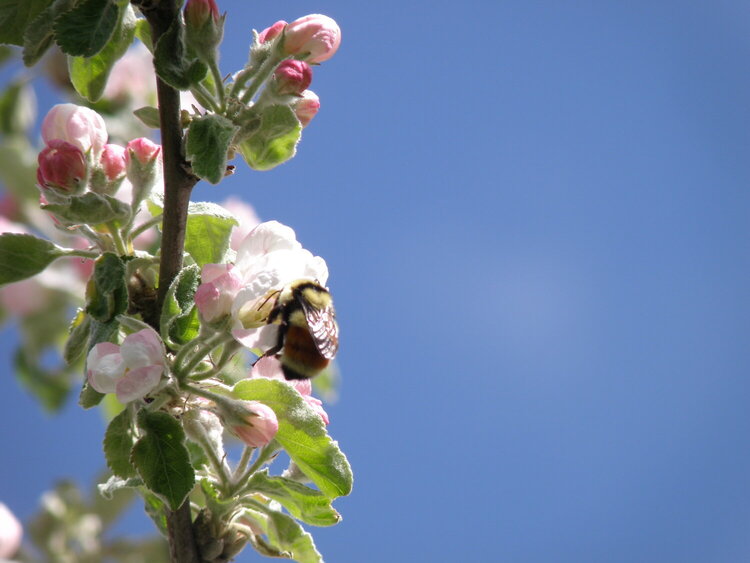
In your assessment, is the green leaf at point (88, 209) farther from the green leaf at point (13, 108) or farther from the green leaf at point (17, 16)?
the green leaf at point (13, 108)

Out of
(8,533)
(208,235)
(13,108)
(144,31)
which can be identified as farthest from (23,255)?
(13,108)

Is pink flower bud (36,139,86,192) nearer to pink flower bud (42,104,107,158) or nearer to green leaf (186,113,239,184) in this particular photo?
pink flower bud (42,104,107,158)

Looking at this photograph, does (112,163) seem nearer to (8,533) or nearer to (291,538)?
(291,538)

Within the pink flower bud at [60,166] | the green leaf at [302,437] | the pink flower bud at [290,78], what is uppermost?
the pink flower bud at [290,78]

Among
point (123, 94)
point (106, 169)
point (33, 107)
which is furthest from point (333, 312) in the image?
point (33, 107)

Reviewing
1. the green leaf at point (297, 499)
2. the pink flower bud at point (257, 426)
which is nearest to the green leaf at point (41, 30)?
the pink flower bud at point (257, 426)

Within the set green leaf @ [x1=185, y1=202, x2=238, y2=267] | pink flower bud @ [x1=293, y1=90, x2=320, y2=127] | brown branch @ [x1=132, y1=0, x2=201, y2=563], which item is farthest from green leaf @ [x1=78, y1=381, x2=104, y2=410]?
pink flower bud @ [x1=293, y1=90, x2=320, y2=127]

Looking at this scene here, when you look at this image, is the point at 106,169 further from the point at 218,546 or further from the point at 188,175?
the point at 218,546
